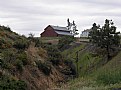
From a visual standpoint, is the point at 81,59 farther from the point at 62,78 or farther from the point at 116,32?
the point at 62,78

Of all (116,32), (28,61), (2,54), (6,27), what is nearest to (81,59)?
(116,32)

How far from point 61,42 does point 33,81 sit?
54.0 m

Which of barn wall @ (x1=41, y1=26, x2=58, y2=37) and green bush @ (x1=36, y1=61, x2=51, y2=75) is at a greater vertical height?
barn wall @ (x1=41, y1=26, x2=58, y2=37)

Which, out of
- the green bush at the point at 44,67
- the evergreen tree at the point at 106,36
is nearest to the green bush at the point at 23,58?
the green bush at the point at 44,67

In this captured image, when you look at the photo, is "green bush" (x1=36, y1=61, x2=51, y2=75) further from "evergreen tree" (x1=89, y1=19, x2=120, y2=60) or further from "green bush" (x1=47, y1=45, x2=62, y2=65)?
"evergreen tree" (x1=89, y1=19, x2=120, y2=60)

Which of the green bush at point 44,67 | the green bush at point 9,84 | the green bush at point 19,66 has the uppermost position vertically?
the green bush at point 19,66

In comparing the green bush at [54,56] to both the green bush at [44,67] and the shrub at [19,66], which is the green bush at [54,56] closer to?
the green bush at [44,67]

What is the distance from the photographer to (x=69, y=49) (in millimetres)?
82938

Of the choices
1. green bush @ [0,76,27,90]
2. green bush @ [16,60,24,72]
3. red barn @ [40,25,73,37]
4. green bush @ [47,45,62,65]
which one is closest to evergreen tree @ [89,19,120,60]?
green bush @ [47,45,62,65]

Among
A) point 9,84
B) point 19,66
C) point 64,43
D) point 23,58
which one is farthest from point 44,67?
point 64,43

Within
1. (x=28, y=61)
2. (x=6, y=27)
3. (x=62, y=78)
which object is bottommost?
(x=62, y=78)

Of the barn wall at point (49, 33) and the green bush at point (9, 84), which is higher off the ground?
the barn wall at point (49, 33)

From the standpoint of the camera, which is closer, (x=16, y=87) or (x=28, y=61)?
(x=16, y=87)

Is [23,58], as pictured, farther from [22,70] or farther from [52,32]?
[52,32]
